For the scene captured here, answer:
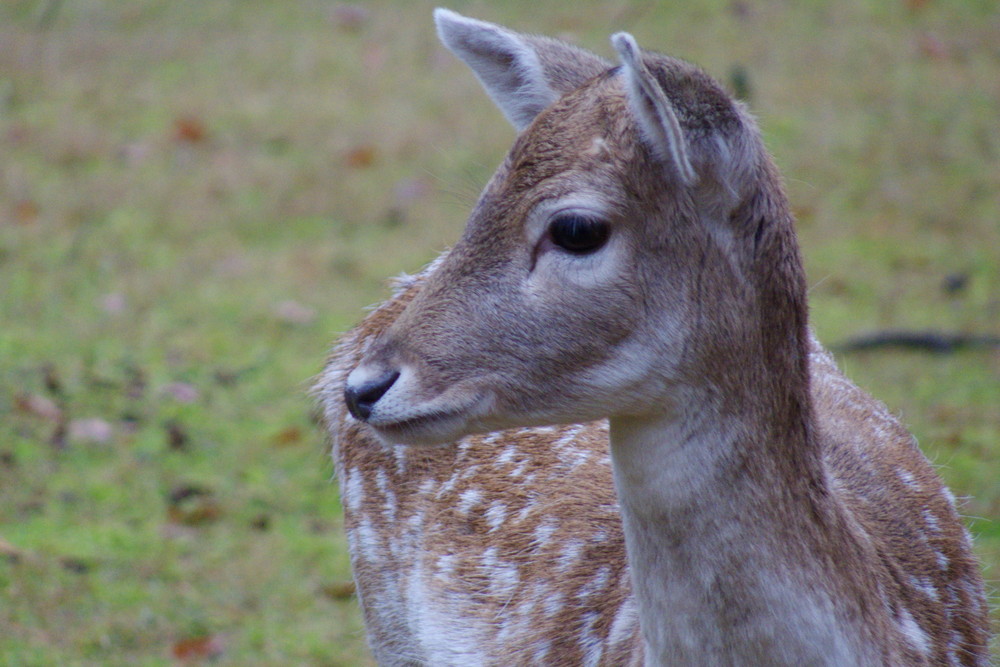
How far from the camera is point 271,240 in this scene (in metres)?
7.72

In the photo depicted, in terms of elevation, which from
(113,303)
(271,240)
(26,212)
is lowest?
(113,303)

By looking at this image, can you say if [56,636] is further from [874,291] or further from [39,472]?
[874,291]

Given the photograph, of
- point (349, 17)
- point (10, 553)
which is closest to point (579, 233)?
point (10, 553)

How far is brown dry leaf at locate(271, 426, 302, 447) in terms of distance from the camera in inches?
228

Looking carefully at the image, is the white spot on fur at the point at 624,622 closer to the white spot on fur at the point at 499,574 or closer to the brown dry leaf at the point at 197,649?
the white spot on fur at the point at 499,574

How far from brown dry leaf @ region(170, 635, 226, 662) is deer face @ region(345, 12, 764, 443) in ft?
7.39

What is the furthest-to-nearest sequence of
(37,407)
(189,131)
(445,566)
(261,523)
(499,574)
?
(189,131) → (37,407) → (261,523) → (445,566) → (499,574)

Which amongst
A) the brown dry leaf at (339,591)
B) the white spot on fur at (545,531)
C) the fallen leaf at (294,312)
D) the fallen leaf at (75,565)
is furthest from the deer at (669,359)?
the fallen leaf at (294,312)

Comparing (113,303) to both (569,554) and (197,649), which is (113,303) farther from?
(569,554)

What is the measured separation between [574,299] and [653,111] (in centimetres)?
37

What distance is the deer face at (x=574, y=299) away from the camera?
2.42m

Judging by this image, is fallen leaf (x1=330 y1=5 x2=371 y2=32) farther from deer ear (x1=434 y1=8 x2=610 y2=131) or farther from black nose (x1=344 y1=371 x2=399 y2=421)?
black nose (x1=344 y1=371 x2=399 y2=421)

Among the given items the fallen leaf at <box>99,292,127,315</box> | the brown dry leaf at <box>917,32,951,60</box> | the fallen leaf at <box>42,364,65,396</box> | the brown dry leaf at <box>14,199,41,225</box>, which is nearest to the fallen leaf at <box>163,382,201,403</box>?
the fallen leaf at <box>42,364,65,396</box>

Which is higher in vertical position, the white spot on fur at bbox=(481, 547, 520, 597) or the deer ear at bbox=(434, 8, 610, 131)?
the deer ear at bbox=(434, 8, 610, 131)
